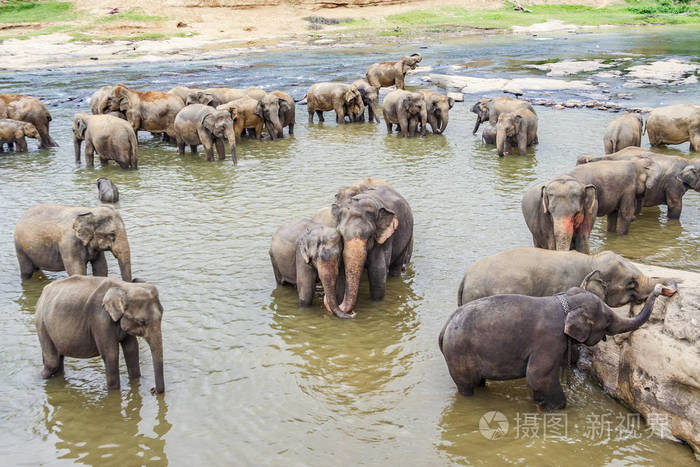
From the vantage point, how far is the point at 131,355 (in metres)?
6.40

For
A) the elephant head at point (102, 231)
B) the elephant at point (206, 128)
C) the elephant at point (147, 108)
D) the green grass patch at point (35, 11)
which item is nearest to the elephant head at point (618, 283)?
the elephant head at point (102, 231)

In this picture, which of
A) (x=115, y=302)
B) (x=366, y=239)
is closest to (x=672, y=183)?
(x=366, y=239)

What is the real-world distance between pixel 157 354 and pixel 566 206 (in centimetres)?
505

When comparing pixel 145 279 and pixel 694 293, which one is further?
pixel 145 279

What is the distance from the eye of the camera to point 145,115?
56.1 ft

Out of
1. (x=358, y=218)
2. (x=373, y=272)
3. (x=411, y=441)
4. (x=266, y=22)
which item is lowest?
A: (x=411, y=441)

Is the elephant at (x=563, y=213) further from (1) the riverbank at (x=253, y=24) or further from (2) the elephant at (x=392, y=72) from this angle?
(1) the riverbank at (x=253, y=24)

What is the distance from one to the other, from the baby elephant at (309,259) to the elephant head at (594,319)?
2.64 meters

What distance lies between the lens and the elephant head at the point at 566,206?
8.45 m

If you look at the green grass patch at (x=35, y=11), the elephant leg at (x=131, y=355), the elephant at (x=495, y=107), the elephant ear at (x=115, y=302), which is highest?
the green grass patch at (x=35, y=11)

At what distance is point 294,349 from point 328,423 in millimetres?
1369

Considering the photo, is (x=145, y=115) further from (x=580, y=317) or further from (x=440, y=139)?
(x=580, y=317)

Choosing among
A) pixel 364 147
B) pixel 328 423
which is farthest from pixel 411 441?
pixel 364 147

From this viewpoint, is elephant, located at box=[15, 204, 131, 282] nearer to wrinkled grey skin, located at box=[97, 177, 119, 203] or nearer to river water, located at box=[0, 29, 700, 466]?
river water, located at box=[0, 29, 700, 466]
